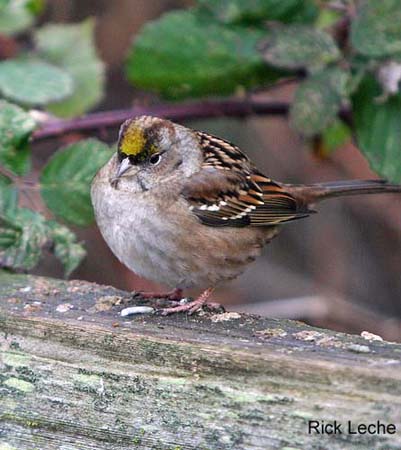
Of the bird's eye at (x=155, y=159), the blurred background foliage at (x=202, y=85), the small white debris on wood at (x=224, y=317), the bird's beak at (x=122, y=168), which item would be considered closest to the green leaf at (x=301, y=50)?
the blurred background foliage at (x=202, y=85)

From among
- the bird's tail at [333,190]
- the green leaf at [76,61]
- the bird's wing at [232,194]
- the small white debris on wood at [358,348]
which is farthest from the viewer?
the green leaf at [76,61]

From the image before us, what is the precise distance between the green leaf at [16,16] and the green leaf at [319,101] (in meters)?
0.95

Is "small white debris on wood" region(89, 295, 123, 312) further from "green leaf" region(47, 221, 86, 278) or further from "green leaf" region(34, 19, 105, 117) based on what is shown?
"green leaf" region(34, 19, 105, 117)

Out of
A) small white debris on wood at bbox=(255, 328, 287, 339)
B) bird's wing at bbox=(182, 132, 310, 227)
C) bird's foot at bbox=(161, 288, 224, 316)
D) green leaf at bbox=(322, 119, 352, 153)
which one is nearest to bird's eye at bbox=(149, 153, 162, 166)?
bird's wing at bbox=(182, 132, 310, 227)

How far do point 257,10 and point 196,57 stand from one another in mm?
244

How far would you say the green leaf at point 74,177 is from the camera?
2691mm

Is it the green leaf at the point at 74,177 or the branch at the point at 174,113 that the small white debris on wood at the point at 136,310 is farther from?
the branch at the point at 174,113

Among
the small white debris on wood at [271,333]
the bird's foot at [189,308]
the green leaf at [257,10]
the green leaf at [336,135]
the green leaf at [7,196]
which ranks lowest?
the bird's foot at [189,308]

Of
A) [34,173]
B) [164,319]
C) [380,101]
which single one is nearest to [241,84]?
[380,101]

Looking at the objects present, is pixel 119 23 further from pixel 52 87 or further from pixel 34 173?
pixel 52 87

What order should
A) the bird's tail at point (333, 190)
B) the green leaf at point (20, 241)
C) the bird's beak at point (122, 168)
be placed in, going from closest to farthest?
the green leaf at point (20, 241)
the bird's beak at point (122, 168)
the bird's tail at point (333, 190)

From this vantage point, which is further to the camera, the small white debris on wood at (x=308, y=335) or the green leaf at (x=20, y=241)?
the green leaf at (x=20, y=241)

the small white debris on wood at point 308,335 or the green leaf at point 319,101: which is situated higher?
the green leaf at point 319,101

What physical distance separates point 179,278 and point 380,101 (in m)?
0.88
